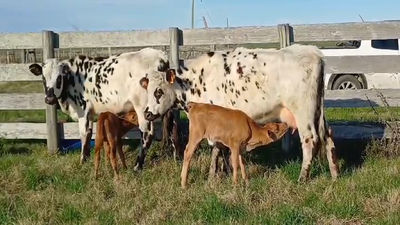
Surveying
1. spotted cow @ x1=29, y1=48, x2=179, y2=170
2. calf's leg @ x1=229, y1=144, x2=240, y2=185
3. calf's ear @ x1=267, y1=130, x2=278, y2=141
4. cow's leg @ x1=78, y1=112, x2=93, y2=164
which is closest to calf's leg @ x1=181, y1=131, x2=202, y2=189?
calf's leg @ x1=229, y1=144, x2=240, y2=185

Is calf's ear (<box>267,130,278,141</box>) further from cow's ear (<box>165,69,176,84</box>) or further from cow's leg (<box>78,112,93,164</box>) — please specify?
cow's leg (<box>78,112,93,164</box>)

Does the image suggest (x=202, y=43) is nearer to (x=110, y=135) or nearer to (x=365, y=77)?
(x=110, y=135)

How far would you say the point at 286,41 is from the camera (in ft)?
32.4

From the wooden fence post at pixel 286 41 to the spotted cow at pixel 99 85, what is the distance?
6.07 ft

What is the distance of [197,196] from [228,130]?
4.09 feet

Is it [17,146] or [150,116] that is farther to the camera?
[17,146]

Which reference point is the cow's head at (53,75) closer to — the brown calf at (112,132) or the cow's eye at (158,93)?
the brown calf at (112,132)

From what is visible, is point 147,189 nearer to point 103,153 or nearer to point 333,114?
point 103,153

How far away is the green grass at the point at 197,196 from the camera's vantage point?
6.22 metres

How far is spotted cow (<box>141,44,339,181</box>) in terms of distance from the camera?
8.15 m

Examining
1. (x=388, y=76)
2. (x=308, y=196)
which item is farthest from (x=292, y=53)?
(x=388, y=76)

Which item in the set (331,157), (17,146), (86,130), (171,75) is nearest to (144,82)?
(171,75)

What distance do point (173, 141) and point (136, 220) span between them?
3516 millimetres

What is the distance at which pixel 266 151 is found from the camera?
33.0 feet
